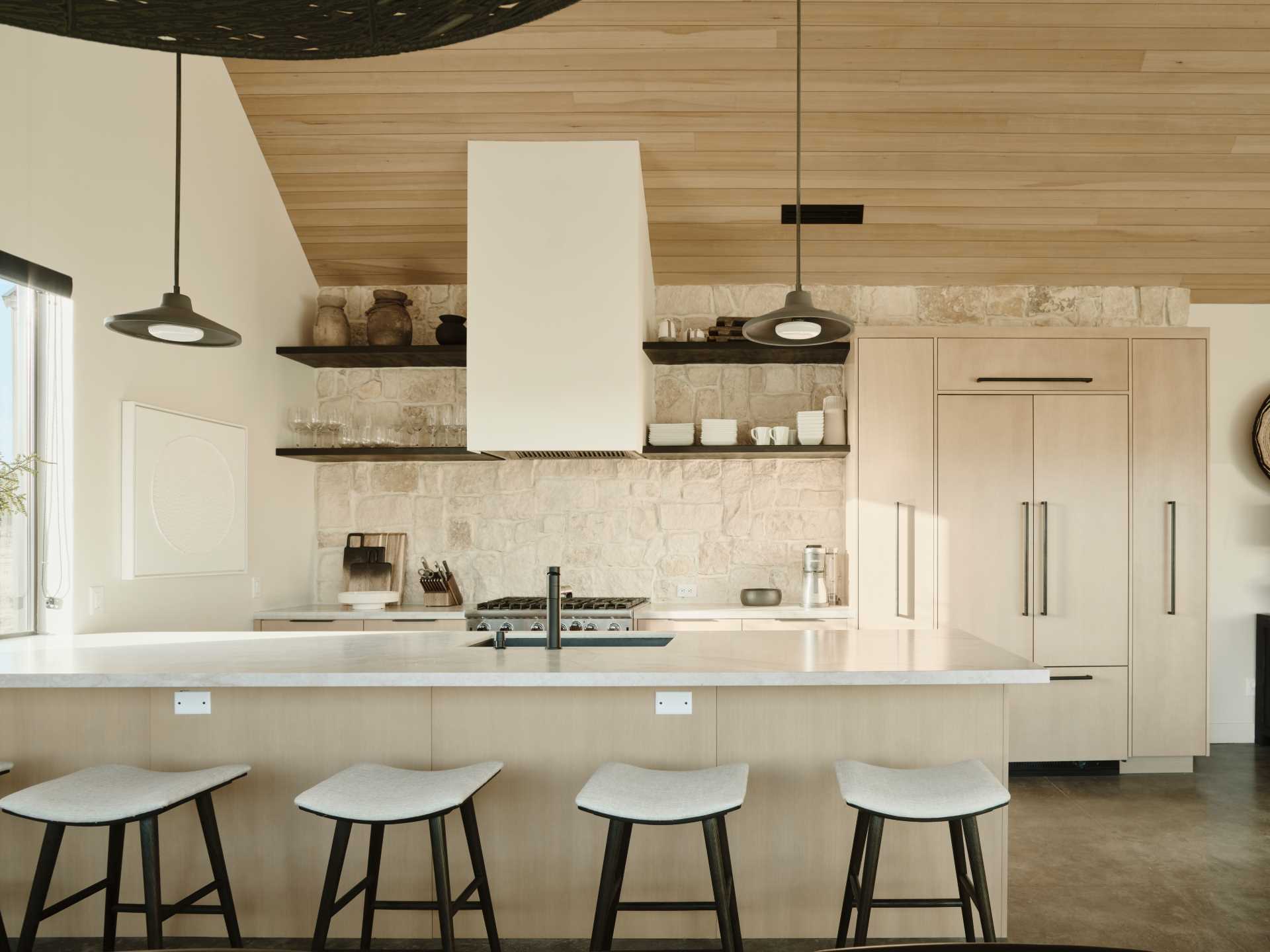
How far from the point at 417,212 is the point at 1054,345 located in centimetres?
343

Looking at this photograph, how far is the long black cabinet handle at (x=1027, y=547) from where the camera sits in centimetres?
469

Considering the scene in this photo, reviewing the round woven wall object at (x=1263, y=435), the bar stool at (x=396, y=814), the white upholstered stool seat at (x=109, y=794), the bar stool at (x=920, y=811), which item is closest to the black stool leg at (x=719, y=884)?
the bar stool at (x=920, y=811)

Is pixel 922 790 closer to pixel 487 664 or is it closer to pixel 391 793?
pixel 487 664

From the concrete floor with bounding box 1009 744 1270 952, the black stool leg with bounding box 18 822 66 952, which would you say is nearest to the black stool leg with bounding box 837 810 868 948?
the concrete floor with bounding box 1009 744 1270 952

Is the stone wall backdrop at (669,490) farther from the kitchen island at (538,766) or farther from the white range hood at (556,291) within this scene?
the kitchen island at (538,766)

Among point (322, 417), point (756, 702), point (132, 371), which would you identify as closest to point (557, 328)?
point (322, 417)

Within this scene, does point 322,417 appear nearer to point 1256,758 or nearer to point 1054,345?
point 1054,345

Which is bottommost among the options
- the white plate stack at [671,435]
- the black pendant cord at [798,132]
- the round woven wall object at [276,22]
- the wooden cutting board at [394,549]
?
the wooden cutting board at [394,549]

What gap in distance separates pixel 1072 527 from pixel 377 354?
148 inches

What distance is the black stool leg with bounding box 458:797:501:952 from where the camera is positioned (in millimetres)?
2475

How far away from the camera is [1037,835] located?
3.85 metres

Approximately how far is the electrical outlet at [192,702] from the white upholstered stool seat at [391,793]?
0.57 meters

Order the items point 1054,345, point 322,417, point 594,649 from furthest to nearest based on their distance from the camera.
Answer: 1. point 322,417
2. point 1054,345
3. point 594,649

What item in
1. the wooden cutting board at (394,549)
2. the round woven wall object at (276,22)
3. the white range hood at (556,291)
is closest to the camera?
the round woven wall object at (276,22)
